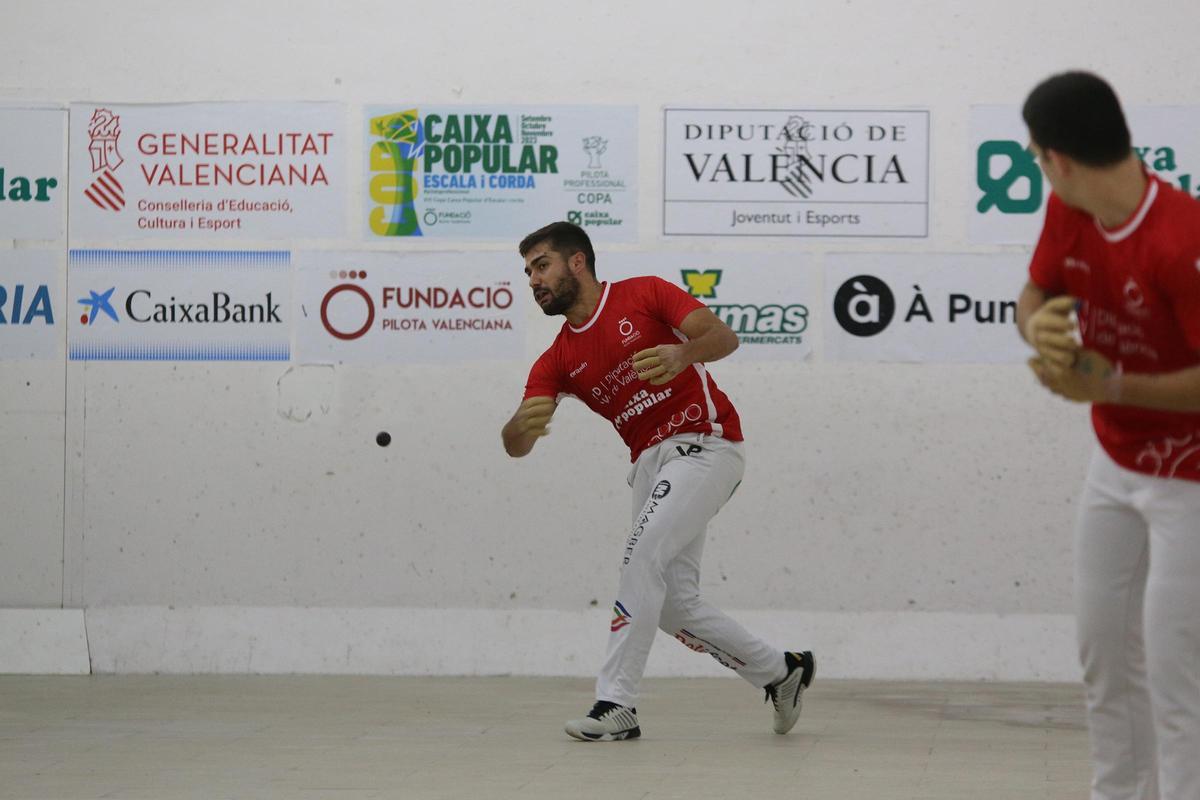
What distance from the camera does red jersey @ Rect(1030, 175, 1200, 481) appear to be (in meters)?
2.66

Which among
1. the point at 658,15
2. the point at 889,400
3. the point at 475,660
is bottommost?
the point at 475,660

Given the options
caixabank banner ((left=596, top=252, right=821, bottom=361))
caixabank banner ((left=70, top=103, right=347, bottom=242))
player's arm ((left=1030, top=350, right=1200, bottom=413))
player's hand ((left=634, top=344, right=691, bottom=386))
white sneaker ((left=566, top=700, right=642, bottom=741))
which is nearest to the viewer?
player's arm ((left=1030, top=350, right=1200, bottom=413))

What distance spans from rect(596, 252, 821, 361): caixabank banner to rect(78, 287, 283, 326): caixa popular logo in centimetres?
152

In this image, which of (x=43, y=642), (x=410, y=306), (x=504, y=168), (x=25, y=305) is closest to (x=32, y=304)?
(x=25, y=305)

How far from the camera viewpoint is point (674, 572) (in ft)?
17.1

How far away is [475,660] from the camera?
23.1 feet

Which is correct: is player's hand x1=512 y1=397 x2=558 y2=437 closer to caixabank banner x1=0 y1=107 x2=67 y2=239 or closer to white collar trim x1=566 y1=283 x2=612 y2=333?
white collar trim x1=566 y1=283 x2=612 y2=333

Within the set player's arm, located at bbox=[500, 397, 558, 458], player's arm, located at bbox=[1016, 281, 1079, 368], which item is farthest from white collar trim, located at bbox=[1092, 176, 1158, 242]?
player's arm, located at bbox=[500, 397, 558, 458]

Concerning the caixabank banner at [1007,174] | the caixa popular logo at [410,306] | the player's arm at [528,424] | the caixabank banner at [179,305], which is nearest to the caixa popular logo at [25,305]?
the caixabank banner at [179,305]

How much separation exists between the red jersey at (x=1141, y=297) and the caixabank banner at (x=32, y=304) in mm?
5292

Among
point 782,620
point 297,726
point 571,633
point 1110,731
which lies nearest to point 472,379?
point 571,633

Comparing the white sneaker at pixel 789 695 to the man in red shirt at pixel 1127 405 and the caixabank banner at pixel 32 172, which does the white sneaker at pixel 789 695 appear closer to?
the man in red shirt at pixel 1127 405

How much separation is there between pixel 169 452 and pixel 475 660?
162cm

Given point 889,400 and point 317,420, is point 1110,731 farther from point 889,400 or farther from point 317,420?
point 317,420
